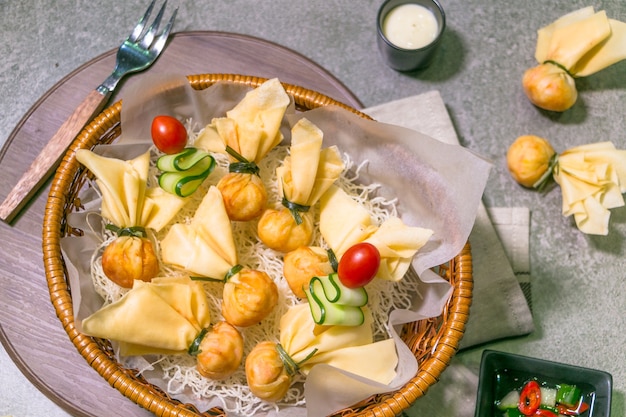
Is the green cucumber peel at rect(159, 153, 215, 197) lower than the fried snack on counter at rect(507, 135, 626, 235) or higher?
higher

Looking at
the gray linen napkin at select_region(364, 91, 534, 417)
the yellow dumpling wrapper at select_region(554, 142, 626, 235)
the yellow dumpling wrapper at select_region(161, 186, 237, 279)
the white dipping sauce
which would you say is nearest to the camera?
the yellow dumpling wrapper at select_region(161, 186, 237, 279)

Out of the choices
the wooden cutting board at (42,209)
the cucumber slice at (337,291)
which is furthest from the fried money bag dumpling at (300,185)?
the wooden cutting board at (42,209)

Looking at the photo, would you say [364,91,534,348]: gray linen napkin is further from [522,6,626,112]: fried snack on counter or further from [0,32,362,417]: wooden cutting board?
[0,32,362,417]: wooden cutting board

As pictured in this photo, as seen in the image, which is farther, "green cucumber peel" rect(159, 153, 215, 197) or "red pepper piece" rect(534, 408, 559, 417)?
"red pepper piece" rect(534, 408, 559, 417)

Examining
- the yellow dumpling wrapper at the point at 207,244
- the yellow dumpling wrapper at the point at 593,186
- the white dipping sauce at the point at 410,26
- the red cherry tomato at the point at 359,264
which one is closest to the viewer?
the red cherry tomato at the point at 359,264

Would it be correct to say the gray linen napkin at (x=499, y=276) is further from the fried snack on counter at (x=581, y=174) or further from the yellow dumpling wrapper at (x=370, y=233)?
the yellow dumpling wrapper at (x=370, y=233)

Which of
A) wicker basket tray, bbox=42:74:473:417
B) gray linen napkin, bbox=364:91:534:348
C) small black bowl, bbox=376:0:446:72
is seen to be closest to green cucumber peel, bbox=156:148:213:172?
wicker basket tray, bbox=42:74:473:417
